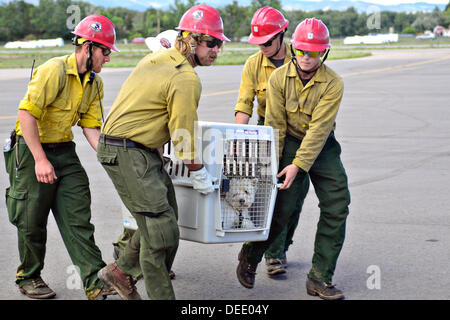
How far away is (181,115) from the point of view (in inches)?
155

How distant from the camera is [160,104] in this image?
405cm

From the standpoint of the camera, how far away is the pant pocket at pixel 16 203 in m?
4.71

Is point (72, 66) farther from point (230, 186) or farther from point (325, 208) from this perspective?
point (325, 208)

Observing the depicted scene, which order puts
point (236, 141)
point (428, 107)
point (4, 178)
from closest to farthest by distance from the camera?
point (236, 141) < point (4, 178) < point (428, 107)

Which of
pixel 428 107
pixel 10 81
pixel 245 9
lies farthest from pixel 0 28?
pixel 428 107

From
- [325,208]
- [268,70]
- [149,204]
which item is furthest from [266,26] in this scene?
[149,204]

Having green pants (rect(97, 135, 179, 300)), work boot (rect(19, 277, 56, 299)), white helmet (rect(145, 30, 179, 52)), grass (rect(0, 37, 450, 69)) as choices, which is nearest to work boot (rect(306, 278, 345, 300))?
green pants (rect(97, 135, 179, 300))

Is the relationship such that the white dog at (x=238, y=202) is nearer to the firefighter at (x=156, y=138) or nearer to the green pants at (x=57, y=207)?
the firefighter at (x=156, y=138)

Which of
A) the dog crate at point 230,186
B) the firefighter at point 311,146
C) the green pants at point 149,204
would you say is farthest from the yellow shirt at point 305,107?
the green pants at point 149,204

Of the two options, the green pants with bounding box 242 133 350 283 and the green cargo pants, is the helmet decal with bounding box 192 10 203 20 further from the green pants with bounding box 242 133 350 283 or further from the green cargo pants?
the green cargo pants

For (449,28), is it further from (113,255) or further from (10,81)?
(113,255)

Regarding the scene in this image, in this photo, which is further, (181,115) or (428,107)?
(428,107)

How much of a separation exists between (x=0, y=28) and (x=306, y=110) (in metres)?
71.7

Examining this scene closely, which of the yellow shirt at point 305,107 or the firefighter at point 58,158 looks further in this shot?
the yellow shirt at point 305,107
